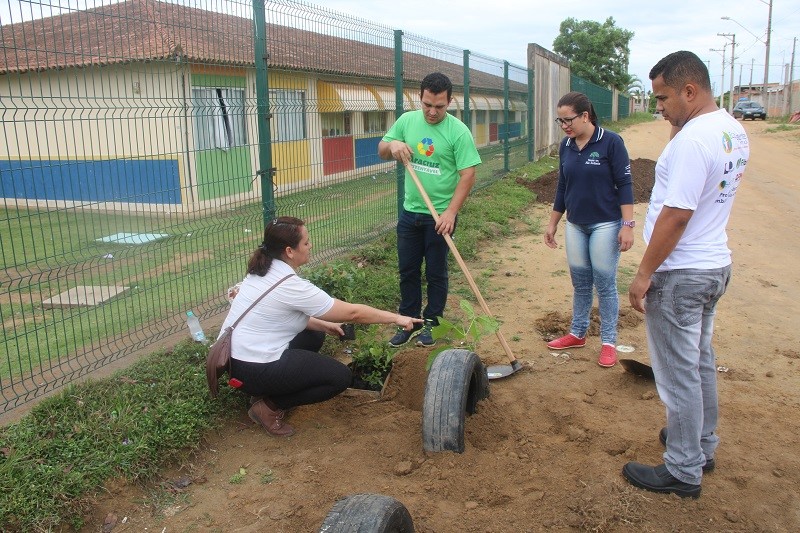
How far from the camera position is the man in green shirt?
190 inches

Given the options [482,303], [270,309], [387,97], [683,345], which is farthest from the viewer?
[387,97]

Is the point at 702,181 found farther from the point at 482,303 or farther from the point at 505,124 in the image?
the point at 505,124

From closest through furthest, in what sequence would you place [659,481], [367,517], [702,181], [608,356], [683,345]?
[367,517] < [702,181] < [683,345] < [659,481] < [608,356]

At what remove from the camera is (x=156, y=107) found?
14.8 feet

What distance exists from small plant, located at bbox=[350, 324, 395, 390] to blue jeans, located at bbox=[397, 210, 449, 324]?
73cm

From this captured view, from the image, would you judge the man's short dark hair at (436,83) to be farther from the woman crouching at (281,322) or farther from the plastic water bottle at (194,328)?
the plastic water bottle at (194,328)

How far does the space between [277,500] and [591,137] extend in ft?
10.2

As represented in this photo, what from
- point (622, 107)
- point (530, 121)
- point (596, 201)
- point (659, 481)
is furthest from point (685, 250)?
point (622, 107)

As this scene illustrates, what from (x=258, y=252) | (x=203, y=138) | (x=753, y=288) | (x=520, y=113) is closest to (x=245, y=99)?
(x=203, y=138)

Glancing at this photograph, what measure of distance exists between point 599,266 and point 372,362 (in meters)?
1.75

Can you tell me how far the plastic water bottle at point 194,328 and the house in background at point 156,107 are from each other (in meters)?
0.80

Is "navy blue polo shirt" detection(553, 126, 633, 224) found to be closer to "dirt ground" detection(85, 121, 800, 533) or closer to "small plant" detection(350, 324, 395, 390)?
"dirt ground" detection(85, 121, 800, 533)

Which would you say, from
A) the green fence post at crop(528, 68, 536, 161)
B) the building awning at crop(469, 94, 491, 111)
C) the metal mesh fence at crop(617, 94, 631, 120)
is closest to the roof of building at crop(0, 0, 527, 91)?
the building awning at crop(469, 94, 491, 111)

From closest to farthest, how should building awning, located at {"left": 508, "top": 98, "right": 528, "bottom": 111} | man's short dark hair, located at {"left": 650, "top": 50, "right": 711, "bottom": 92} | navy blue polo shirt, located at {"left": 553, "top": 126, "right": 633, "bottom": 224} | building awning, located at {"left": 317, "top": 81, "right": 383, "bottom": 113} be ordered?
man's short dark hair, located at {"left": 650, "top": 50, "right": 711, "bottom": 92} < navy blue polo shirt, located at {"left": 553, "top": 126, "right": 633, "bottom": 224} < building awning, located at {"left": 317, "top": 81, "right": 383, "bottom": 113} < building awning, located at {"left": 508, "top": 98, "right": 528, "bottom": 111}
